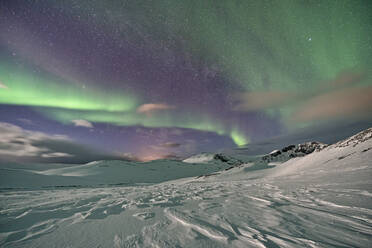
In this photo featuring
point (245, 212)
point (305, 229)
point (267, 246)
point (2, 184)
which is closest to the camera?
point (267, 246)

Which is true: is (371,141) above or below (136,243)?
above

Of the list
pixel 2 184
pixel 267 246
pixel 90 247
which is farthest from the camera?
pixel 2 184

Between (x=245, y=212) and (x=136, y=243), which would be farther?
(x=245, y=212)

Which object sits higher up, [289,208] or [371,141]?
[371,141]

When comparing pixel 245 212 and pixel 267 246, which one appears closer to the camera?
pixel 267 246

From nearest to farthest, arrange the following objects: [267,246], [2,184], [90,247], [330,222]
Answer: [267,246] < [90,247] < [330,222] < [2,184]

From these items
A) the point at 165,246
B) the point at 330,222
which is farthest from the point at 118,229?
the point at 330,222

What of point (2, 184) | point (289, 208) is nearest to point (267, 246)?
point (289, 208)

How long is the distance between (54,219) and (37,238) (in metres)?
1.22

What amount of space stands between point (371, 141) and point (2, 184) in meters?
43.3

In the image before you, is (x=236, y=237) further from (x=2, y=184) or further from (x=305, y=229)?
(x=2, y=184)

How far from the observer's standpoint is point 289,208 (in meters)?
3.35

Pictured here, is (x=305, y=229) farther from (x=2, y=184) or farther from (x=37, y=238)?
(x=2, y=184)

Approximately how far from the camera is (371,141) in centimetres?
1205
